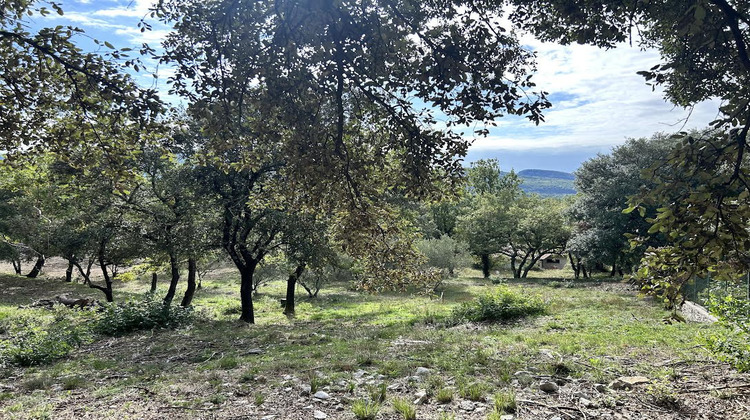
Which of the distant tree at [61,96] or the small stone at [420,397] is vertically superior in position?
the distant tree at [61,96]

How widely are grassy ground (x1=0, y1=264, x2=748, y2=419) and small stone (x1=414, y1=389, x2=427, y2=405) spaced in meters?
0.07

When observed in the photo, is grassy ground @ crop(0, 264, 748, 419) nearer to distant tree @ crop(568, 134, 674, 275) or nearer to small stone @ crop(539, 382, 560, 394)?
small stone @ crop(539, 382, 560, 394)

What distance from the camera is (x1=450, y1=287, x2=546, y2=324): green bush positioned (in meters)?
13.2

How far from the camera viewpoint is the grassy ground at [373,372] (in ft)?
16.2

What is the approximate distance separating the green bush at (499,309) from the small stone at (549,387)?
25.2ft

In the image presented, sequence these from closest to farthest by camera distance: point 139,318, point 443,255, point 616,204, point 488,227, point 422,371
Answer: point 422,371
point 139,318
point 616,204
point 443,255
point 488,227

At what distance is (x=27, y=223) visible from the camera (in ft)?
69.3

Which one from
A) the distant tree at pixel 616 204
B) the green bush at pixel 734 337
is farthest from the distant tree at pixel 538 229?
the green bush at pixel 734 337

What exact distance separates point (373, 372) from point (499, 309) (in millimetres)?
7762

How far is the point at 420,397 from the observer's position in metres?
5.28

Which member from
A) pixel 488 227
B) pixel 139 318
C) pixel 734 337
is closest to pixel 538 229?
pixel 488 227

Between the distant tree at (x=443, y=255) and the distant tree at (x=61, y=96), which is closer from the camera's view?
the distant tree at (x=61, y=96)

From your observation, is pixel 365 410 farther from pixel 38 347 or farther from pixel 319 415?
pixel 38 347

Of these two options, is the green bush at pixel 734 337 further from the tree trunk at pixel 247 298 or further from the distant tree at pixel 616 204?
the distant tree at pixel 616 204
